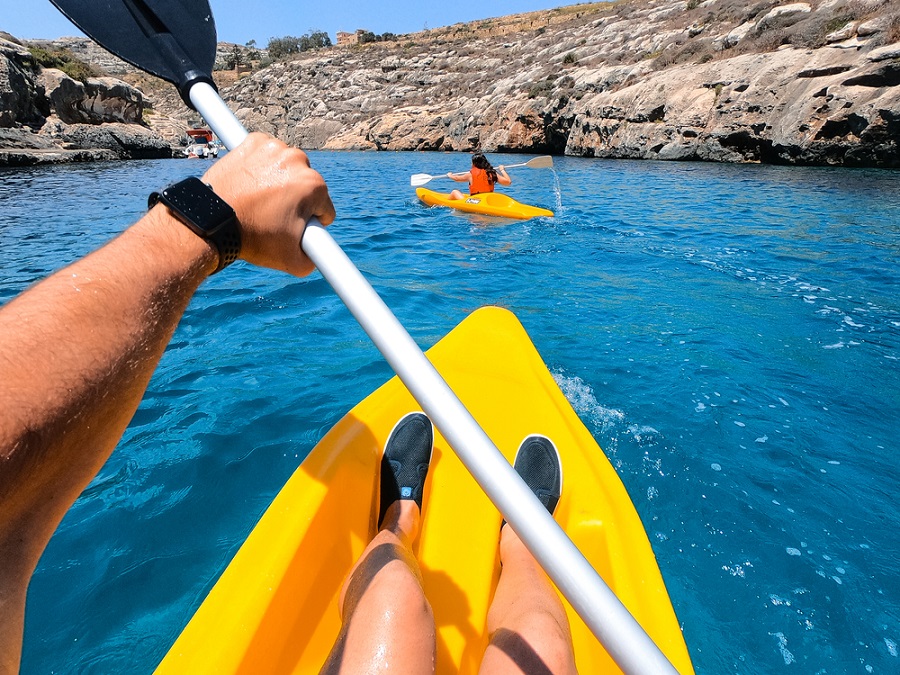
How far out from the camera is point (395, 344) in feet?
3.59

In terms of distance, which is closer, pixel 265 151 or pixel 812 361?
pixel 265 151

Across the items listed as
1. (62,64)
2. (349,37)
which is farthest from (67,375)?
(349,37)

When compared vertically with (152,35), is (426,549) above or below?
below

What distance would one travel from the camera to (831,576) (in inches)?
75.4

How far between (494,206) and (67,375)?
26.5 ft

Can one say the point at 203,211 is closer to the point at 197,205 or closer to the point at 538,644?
the point at 197,205

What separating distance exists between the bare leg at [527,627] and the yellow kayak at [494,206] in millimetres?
6889

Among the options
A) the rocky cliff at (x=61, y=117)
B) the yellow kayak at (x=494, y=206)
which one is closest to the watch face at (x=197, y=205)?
the yellow kayak at (x=494, y=206)

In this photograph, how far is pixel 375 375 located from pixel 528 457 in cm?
164

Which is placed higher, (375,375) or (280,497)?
(280,497)

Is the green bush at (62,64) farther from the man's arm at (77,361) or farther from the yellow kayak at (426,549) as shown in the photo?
the man's arm at (77,361)

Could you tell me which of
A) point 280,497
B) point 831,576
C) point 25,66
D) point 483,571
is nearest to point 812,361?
point 831,576

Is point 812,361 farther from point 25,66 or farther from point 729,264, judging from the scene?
point 25,66

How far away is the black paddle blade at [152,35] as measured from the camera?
4.42ft
